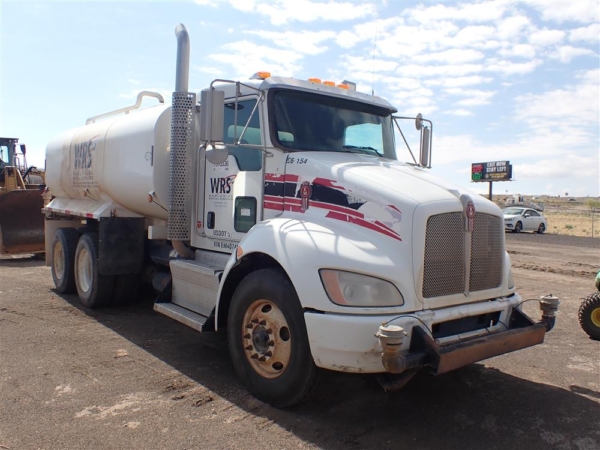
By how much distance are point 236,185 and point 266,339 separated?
1.79m

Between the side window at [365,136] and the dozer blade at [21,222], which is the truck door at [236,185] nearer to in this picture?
the side window at [365,136]

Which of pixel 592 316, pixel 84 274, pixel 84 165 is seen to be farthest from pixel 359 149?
pixel 84 274

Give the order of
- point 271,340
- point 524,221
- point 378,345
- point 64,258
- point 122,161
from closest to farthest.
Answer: point 378,345 < point 271,340 < point 122,161 < point 64,258 < point 524,221

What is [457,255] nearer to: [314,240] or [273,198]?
[314,240]

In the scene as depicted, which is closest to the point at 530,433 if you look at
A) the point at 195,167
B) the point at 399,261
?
the point at 399,261

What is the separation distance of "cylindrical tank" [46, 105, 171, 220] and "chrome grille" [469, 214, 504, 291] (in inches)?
149

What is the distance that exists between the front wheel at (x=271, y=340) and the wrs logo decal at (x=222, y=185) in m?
1.32

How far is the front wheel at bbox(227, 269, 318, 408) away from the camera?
4.13 metres

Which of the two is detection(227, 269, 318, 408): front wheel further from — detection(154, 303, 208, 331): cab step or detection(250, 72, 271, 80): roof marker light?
detection(250, 72, 271, 80): roof marker light

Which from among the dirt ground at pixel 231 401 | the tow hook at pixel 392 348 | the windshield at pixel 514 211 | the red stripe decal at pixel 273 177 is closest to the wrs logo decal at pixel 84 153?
the dirt ground at pixel 231 401

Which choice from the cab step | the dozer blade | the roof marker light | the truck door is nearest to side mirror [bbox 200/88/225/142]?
the truck door

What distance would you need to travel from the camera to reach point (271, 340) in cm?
441

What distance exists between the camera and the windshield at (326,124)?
16.8ft

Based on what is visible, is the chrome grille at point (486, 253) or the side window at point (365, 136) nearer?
the chrome grille at point (486, 253)
